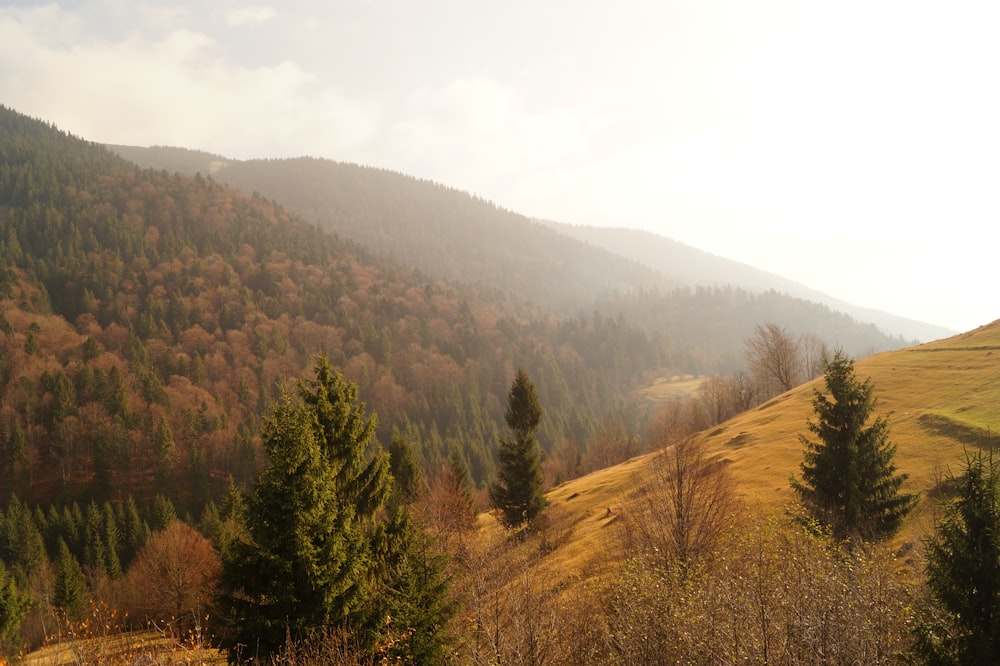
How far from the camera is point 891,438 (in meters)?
38.9

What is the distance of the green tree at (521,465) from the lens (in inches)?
1768

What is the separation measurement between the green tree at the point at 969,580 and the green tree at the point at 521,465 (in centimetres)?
3417

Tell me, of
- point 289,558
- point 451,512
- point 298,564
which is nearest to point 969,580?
point 298,564

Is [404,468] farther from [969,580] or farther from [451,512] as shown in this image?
[969,580]

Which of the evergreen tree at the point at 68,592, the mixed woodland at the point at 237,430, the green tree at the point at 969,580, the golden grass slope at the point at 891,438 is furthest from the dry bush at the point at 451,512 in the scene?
the evergreen tree at the point at 68,592

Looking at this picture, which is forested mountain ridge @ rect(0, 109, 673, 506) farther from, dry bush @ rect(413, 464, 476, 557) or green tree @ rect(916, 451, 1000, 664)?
green tree @ rect(916, 451, 1000, 664)

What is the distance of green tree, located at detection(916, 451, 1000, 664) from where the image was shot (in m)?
11.1

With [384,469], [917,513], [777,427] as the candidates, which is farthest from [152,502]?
[917,513]

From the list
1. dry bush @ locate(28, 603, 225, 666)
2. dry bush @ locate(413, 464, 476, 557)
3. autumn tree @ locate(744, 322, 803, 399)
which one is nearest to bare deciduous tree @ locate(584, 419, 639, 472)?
autumn tree @ locate(744, 322, 803, 399)

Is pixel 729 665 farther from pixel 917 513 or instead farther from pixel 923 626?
pixel 917 513

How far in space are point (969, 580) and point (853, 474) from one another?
14.5m

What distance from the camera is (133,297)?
15050 cm

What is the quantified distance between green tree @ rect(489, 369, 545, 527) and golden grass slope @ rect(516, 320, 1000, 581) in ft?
10.7

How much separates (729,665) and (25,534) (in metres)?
99.1
